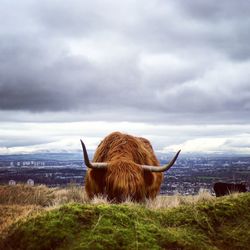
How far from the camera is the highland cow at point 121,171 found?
10.3 metres

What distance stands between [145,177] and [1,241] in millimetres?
7296

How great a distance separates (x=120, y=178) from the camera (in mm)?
10422

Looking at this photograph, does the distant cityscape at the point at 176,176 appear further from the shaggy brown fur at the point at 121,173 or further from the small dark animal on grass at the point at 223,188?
the small dark animal on grass at the point at 223,188

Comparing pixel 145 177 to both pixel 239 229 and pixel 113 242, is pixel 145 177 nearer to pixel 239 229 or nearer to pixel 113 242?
pixel 239 229

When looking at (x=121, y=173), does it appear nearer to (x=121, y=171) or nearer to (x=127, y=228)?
(x=121, y=171)

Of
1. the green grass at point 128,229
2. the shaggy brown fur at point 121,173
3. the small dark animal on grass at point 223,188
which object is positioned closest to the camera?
the green grass at point 128,229

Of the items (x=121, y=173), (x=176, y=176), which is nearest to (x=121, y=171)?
(x=121, y=173)

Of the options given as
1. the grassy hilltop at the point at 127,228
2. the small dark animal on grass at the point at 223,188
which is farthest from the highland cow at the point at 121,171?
the grassy hilltop at the point at 127,228

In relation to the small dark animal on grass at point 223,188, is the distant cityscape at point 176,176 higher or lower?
lower

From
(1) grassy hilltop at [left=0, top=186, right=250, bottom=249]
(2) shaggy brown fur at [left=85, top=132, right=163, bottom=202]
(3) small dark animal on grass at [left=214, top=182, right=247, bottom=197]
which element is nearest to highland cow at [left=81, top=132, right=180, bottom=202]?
(2) shaggy brown fur at [left=85, top=132, right=163, bottom=202]

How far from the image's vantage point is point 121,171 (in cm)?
→ 1075

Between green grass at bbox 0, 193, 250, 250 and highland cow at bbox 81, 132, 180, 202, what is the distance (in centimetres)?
365

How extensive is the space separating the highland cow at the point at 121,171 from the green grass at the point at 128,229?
3652mm

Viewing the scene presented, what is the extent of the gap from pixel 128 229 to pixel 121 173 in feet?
19.8
